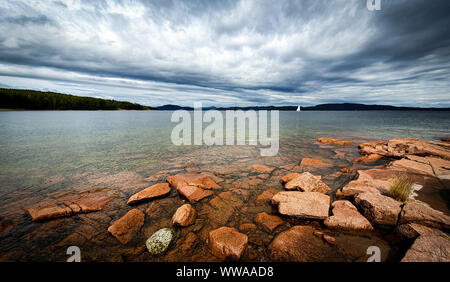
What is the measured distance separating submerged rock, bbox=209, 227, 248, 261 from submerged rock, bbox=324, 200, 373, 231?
2.74 metres

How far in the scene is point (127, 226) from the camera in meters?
5.04

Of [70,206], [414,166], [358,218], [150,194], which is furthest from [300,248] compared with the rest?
[414,166]

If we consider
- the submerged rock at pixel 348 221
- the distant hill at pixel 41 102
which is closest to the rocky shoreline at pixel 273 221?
the submerged rock at pixel 348 221

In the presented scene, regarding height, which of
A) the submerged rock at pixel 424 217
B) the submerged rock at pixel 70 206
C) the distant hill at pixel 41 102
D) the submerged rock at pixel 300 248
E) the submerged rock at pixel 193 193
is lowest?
the submerged rock at pixel 300 248

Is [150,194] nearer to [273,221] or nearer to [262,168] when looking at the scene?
[273,221]

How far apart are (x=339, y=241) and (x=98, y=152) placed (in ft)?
57.7

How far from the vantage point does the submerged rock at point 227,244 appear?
154 inches

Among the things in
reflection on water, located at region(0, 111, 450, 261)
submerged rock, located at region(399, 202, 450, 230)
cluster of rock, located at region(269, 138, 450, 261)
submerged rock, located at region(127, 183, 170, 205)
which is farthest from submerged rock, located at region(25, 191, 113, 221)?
submerged rock, located at region(399, 202, 450, 230)

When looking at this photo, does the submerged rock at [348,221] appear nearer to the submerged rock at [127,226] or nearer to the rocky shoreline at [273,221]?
the rocky shoreline at [273,221]

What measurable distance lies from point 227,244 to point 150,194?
4.12 m

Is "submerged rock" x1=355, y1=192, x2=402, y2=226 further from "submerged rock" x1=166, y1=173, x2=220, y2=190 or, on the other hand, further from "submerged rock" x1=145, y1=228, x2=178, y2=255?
"submerged rock" x1=145, y1=228, x2=178, y2=255

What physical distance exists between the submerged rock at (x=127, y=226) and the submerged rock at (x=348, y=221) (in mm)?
5830

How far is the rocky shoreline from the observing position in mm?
4023
